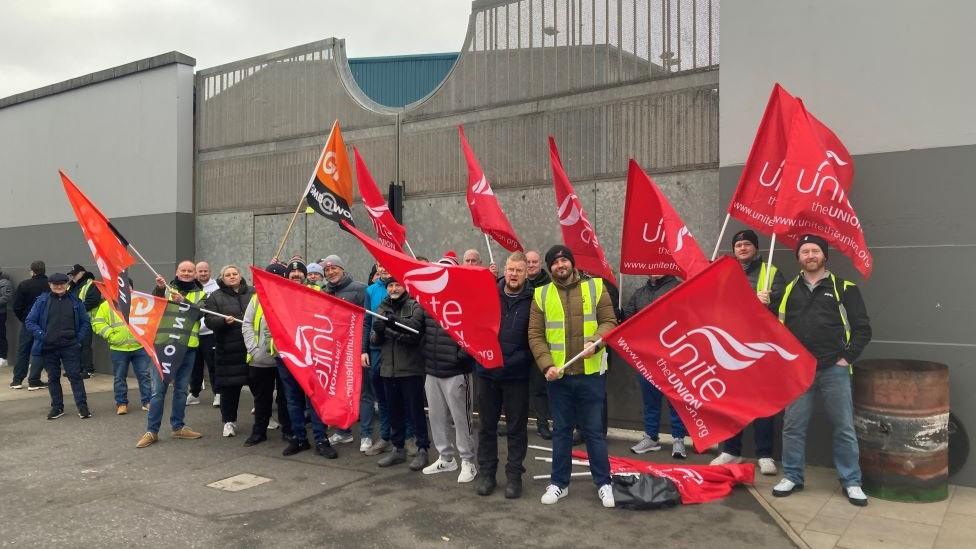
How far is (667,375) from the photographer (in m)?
4.95

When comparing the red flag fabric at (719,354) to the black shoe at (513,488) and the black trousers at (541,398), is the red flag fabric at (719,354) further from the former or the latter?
the black trousers at (541,398)

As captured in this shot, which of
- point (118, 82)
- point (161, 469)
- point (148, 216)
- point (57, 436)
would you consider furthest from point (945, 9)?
point (118, 82)

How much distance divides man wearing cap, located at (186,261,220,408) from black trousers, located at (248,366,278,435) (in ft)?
1.81

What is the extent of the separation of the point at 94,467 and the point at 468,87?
6263mm

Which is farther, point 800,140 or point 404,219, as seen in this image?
point 404,219

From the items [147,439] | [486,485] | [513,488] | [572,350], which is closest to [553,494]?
[513,488]

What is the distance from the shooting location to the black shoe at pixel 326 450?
22.6ft

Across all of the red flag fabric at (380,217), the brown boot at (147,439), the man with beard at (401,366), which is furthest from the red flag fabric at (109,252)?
the man with beard at (401,366)

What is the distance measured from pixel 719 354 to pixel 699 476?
1543 mm

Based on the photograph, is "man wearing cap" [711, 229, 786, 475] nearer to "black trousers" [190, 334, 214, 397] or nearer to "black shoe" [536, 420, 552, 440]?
"black shoe" [536, 420, 552, 440]

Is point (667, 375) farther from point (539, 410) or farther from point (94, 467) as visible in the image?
point (94, 467)

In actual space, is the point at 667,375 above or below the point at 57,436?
above

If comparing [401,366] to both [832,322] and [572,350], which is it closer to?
[572,350]

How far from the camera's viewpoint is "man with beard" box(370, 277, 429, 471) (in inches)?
254
